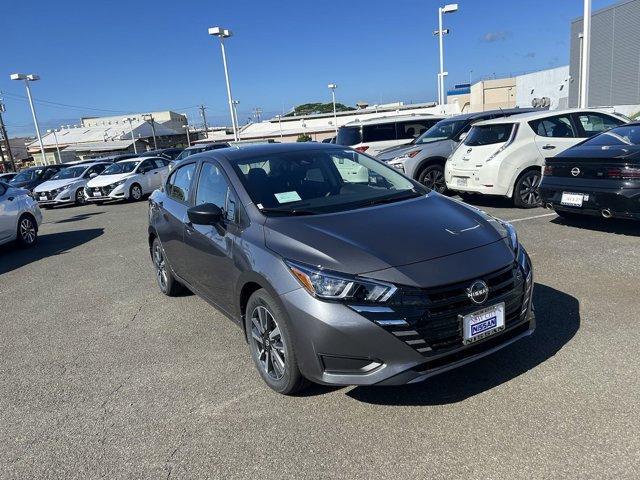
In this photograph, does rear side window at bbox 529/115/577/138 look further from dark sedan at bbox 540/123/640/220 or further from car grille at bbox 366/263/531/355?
car grille at bbox 366/263/531/355

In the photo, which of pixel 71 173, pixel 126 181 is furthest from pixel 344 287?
pixel 71 173

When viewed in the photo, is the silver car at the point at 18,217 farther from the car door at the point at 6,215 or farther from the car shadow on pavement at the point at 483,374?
the car shadow on pavement at the point at 483,374

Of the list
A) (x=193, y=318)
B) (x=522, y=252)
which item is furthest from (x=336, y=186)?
(x=193, y=318)

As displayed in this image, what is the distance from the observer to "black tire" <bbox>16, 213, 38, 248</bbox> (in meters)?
9.69

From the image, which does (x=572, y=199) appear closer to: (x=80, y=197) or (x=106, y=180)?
(x=106, y=180)

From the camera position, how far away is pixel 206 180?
14.3 ft

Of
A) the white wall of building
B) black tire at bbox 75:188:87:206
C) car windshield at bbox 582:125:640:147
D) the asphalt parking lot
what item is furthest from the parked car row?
the white wall of building

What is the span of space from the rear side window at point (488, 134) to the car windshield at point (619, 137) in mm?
1737

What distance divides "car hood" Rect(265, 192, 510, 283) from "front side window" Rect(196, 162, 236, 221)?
57 cm

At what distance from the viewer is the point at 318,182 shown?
160 inches

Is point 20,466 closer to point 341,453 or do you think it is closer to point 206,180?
point 341,453

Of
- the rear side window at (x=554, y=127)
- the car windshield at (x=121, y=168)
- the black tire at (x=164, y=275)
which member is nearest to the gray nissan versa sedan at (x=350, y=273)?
the black tire at (x=164, y=275)

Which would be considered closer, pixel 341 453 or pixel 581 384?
pixel 341 453

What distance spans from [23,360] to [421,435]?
3.50 metres
